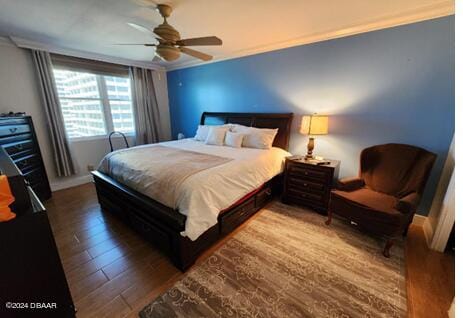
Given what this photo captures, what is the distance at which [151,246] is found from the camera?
209 centimetres

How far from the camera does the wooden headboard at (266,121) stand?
126 inches

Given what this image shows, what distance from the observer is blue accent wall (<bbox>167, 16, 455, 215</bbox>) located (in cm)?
214

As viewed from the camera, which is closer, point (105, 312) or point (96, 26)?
point (105, 312)

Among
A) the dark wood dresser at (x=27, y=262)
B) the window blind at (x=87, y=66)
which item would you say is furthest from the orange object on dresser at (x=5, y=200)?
the window blind at (x=87, y=66)

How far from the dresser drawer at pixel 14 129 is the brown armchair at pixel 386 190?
412 centimetres

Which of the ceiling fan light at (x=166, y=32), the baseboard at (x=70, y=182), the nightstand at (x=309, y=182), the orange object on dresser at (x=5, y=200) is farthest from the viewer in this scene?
the baseboard at (x=70, y=182)

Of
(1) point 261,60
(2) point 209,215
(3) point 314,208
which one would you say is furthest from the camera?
(1) point 261,60

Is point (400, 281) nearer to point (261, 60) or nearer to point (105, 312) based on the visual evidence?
point (105, 312)

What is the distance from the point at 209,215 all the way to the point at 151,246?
838 mm

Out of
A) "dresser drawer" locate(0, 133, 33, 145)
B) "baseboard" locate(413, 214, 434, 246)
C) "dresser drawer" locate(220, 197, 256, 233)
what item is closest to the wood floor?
"baseboard" locate(413, 214, 434, 246)

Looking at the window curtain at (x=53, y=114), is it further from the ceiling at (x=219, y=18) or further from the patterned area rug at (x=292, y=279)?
the patterned area rug at (x=292, y=279)

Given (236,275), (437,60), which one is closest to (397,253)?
(236,275)

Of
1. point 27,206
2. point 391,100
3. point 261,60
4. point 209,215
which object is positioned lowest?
point 209,215

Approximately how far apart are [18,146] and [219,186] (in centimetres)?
289
